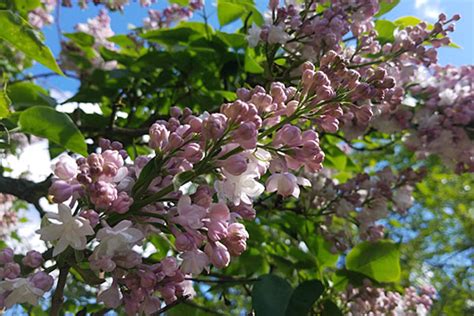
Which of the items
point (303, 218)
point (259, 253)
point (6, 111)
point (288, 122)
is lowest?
point (259, 253)

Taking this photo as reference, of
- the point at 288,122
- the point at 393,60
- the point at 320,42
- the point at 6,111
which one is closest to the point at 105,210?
the point at 288,122

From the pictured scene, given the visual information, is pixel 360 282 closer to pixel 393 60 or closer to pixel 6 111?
pixel 393 60

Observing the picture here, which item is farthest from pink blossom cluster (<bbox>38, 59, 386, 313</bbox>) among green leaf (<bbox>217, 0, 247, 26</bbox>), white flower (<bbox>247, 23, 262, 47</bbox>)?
green leaf (<bbox>217, 0, 247, 26</bbox>)

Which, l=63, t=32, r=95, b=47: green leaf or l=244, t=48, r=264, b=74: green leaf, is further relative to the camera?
l=63, t=32, r=95, b=47: green leaf

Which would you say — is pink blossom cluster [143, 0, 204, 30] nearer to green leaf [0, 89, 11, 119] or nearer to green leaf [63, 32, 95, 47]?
green leaf [63, 32, 95, 47]

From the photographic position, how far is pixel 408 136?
1683mm

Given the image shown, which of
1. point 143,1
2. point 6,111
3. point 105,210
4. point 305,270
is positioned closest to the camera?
point 105,210

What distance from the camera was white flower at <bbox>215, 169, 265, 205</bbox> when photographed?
696mm

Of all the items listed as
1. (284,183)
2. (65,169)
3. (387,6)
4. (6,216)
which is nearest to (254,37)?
(387,6)

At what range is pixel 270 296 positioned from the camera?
3.59ft

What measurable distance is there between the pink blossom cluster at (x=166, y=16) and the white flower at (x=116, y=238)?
5.02ft

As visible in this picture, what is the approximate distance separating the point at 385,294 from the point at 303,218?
297 mm

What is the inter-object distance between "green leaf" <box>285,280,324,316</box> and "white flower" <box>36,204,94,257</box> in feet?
1.82

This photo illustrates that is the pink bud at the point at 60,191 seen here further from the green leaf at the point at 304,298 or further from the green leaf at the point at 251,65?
the green leaf at the point at 251,65
